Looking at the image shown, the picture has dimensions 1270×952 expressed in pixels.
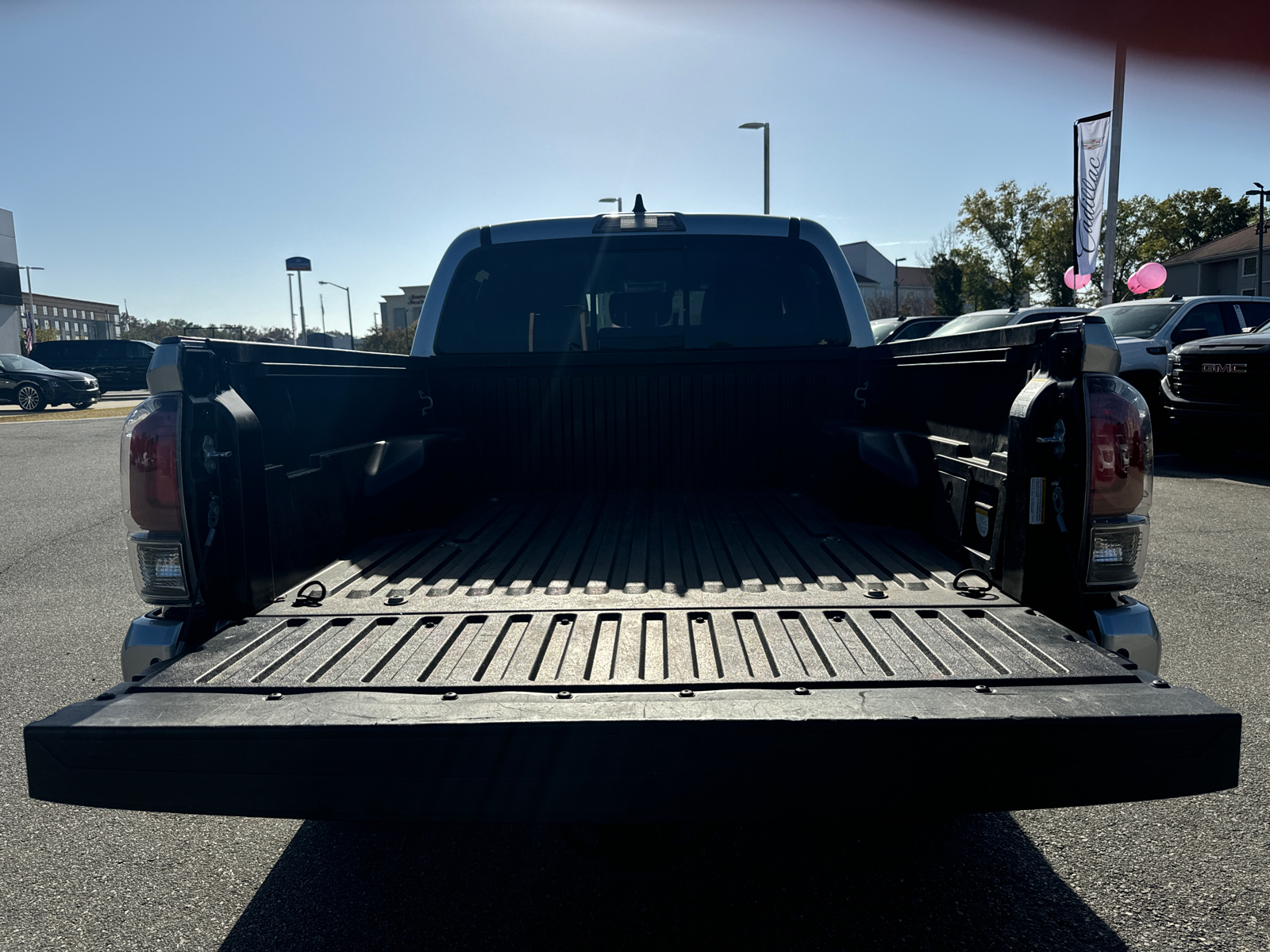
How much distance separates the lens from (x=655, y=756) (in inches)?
64.2

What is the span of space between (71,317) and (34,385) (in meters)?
116

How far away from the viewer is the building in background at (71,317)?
370ft

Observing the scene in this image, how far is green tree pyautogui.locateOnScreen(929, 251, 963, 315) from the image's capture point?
168 feet

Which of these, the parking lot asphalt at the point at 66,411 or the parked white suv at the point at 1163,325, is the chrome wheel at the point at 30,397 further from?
the parked white suv at the point at 1163,325

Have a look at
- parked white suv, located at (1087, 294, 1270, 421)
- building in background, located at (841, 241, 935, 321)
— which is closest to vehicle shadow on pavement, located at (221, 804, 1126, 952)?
parked white suv, located at (1087, 294, 1270, 421)

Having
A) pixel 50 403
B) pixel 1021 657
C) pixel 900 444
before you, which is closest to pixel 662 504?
pixel 900 444

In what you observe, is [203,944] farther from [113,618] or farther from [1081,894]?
[113,618]

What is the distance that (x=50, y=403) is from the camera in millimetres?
25250

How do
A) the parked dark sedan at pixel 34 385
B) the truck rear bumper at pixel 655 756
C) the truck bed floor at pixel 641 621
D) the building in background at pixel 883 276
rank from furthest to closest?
the building in background at pixel 883 276 → the parked dark sedan at pixel 34 385 → the truck bed floor at pixel 641 621 → the truck rear bumper at pixel 655 756

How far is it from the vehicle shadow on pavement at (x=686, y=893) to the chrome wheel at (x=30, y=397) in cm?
2788

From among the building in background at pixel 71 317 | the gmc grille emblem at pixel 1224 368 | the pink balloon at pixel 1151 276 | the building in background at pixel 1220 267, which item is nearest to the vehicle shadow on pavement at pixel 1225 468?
the gmc grille emblem at pixel 1224 368

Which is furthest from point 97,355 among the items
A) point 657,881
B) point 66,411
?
point 657,881

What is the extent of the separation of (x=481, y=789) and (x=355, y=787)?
258 mm

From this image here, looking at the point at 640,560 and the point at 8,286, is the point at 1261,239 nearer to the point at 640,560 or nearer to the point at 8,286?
the point at 640,560
